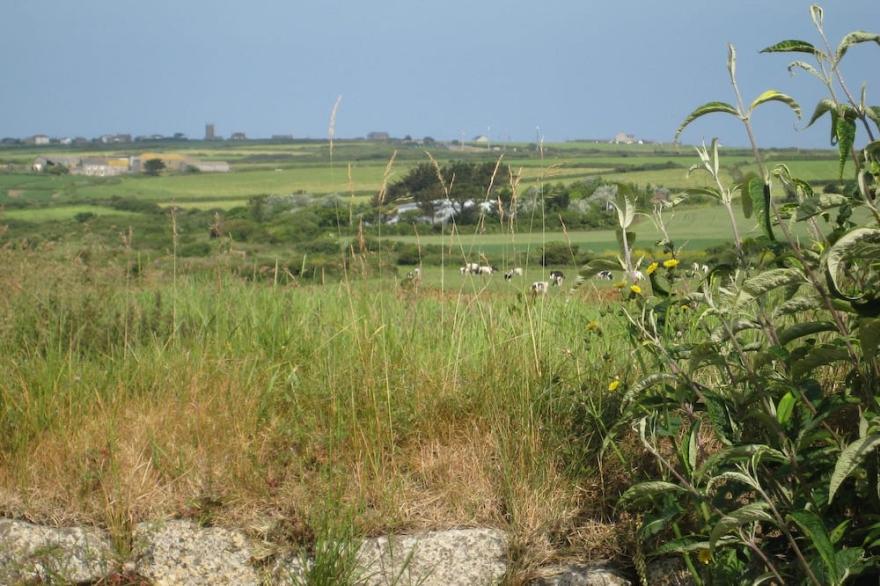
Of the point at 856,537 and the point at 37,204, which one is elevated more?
the point at 37,204

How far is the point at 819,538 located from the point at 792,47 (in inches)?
57.1

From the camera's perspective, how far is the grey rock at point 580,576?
3.67 meters

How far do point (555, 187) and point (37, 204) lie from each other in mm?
6480

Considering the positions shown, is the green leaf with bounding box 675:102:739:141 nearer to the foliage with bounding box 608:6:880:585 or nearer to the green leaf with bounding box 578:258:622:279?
the foliage with bounding box 608:6:880:585

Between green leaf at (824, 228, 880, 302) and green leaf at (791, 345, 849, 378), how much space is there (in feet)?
0.64

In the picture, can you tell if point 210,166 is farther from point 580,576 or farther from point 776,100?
point 776,100

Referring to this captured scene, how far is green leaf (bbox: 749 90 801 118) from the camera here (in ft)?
8.95

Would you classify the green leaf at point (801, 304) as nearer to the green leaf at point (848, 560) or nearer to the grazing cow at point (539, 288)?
the green leaf at point (848, 560)

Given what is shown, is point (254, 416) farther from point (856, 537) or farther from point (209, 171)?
point (209, 171)

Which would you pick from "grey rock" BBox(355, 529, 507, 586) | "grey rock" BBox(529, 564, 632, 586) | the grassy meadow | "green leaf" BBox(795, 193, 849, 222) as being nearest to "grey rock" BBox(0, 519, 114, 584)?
the grassy meadow

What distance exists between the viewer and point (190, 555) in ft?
13.2

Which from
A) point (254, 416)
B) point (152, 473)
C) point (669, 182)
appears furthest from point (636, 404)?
point (669, 182)

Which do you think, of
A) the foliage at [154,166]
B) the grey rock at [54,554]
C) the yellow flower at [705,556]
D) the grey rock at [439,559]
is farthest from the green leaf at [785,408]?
the foliage at [154,166]

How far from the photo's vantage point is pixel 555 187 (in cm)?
785
